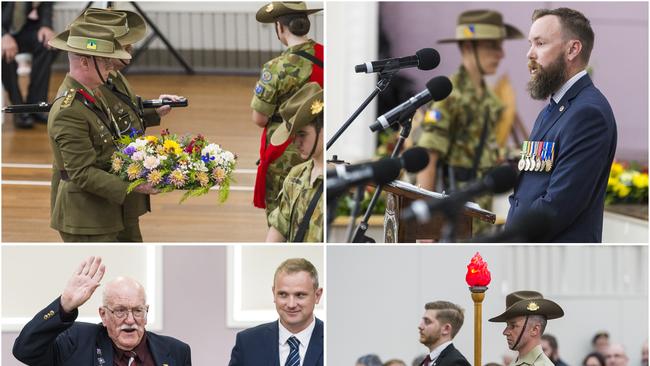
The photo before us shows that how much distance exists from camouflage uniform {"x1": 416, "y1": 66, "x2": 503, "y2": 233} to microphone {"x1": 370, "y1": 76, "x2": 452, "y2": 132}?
2.06m

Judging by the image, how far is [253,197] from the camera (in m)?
5.04

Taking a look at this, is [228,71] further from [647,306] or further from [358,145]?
[647,306]

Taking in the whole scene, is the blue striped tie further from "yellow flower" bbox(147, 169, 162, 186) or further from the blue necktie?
the blue necktie

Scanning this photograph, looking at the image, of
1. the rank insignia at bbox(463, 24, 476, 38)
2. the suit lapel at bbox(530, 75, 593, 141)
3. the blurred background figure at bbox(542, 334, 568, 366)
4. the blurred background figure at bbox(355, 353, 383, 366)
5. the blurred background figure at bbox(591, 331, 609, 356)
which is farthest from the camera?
the blurred background figure at bbox(591, 331, 609, 356)

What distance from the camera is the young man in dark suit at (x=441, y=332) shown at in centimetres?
455

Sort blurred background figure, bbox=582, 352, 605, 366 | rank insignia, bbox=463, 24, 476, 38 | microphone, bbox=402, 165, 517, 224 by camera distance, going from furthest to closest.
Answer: blurred background figure, bbox=582, 352, 605, 366
rank insignia, bbox=463, 24, 476, 38
microphone, bbox=402, 165, 517, 224

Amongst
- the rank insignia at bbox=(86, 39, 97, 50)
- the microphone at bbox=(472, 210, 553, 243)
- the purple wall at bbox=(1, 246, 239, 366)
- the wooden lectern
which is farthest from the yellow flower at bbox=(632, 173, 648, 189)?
the microphone at bbox=(472, 210, 553, 243)

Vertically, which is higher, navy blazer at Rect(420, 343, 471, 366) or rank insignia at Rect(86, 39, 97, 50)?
rank insignia at Rect(86, 39, 97, 50)

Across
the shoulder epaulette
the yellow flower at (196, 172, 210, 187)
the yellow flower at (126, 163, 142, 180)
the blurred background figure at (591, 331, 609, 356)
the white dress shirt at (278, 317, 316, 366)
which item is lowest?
the blurred background figure at (591, 331, 609, 356)

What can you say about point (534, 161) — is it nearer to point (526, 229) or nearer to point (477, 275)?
point (477, 275)

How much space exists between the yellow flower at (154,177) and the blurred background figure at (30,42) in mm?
2930

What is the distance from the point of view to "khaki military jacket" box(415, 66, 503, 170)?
20.1 ft

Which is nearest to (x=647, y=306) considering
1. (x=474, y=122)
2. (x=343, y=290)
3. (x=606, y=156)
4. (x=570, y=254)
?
(x=570, y=254)

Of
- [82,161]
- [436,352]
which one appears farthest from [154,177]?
[436,352]
